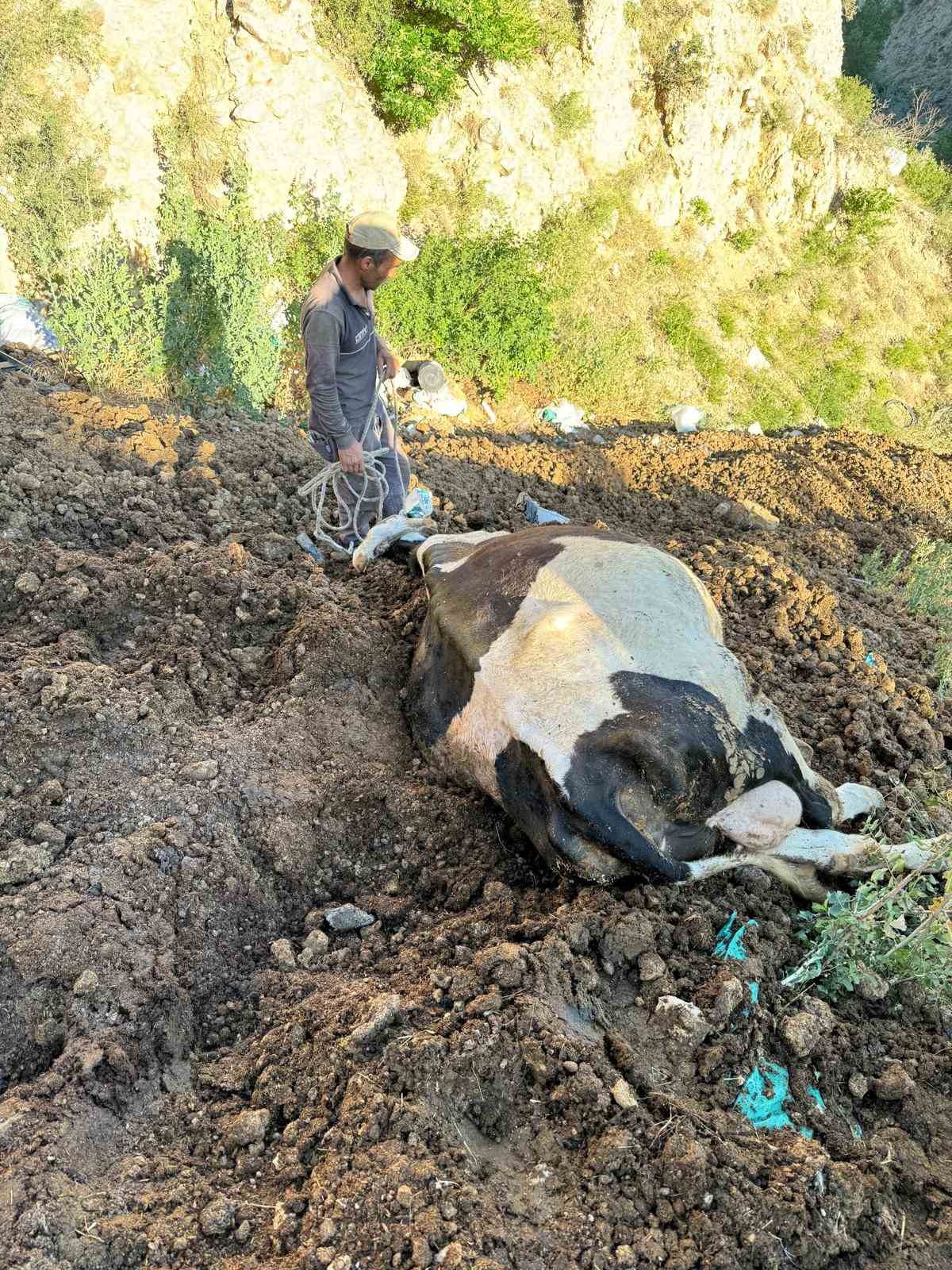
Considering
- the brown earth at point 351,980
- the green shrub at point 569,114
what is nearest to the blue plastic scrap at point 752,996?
the brown earth at point 351,980

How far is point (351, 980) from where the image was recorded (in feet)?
8.25

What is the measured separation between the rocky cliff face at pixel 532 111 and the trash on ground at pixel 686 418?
291 centimetres

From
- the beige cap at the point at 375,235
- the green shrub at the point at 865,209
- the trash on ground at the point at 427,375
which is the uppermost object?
the green shrub at the point at 865,209

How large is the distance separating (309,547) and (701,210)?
999cm

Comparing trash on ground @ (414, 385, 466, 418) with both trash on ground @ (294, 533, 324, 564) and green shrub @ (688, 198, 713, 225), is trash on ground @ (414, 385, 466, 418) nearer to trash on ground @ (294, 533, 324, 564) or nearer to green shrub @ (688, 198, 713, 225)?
trash on ground @ (294, 533, 324, 564)

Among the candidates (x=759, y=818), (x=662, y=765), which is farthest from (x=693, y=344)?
(x=662, y=765)

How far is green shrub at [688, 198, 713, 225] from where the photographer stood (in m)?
11.8

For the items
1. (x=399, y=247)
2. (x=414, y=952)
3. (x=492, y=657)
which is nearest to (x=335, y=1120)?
(x=414, y=952)

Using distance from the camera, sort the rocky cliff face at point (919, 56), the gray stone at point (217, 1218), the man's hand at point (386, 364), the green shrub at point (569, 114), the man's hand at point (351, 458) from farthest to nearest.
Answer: the rocky cliff face at point (919, 56) → the green shrub at point (569, 114) → the man's hand at point (386, 364) → the man's hand at point (351, 458) → the gray stone at point (217, 1218)

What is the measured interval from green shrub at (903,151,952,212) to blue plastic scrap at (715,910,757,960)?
53.7 ft

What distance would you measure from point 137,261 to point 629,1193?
25.0 feet

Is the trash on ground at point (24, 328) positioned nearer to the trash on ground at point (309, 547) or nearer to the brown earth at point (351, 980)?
the brown earth at point (351, 980)

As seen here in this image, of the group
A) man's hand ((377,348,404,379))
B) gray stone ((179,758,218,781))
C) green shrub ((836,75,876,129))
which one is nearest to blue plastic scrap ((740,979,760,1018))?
gray stone ((179,758,218,781))

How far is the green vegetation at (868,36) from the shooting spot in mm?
20109
